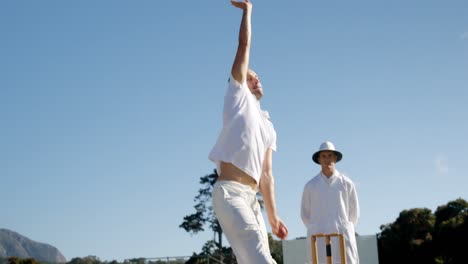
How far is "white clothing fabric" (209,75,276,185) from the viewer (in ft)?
12.3

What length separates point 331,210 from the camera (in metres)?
8.46

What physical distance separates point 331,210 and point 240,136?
4.95 m

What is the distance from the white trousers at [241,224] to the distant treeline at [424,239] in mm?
23490

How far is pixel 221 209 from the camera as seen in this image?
356 cm

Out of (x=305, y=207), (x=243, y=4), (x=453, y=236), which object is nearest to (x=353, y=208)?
(x=305, y=207)

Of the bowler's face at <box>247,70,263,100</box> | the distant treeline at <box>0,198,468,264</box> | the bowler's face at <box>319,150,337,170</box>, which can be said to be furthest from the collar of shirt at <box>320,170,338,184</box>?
the distant treeline at <box>0,198,468,264</box>

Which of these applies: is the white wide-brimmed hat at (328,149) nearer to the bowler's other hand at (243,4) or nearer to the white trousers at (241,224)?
the bowler's other hand at (243,4)

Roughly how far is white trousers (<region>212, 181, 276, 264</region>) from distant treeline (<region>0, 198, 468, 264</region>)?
23.5m

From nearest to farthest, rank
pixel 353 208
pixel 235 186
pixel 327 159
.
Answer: pixel 235 186
pixel 353 208
pixel 327 159

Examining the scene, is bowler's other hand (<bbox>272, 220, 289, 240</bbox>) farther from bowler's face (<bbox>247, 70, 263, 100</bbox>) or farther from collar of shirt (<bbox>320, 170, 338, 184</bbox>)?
collar of shirt (<bbox>320, 170, 338, 184</bbox>)

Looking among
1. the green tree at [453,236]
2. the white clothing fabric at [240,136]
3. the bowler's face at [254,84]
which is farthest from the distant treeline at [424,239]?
the white clothing fabric at [240,136]

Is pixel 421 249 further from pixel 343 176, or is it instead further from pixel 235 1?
pixel 235 1

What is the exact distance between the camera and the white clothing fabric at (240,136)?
3742 mm

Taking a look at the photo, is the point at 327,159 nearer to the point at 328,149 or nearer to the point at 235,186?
the point at 328,149
